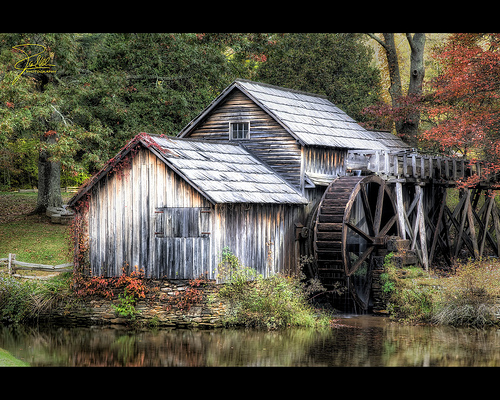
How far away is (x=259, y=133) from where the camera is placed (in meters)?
21.2

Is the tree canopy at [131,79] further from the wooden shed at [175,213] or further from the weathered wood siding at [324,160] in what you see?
the wooden shed at [175,213]

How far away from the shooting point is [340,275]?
1912 centimetres

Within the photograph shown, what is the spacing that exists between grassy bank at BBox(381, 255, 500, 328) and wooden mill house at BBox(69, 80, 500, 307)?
188 cm

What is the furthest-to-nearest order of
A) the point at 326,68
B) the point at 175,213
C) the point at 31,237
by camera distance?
the point at 326,68
the point at 31,237
the point at 175,213

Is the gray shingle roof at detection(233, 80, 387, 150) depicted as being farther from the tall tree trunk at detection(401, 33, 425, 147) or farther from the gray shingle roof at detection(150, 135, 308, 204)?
the tall tree trunk at detection(401, 33, 425, 147)

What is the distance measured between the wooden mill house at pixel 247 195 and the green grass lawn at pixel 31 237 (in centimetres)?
287

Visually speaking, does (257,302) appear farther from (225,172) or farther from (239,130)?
(239,130)

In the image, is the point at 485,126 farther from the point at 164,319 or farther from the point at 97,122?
the point at 97,122

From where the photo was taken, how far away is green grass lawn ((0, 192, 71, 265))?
2303 cm

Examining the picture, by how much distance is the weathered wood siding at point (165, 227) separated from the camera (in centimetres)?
1683

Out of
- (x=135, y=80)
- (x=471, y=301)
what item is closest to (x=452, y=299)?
(x=471, y=301)

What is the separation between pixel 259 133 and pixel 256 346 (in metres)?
8.87

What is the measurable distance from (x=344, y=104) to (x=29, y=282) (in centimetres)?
1845

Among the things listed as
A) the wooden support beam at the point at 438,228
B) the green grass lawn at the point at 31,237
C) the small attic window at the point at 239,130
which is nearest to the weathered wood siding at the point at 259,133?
the small attic window at the point at 239,130
